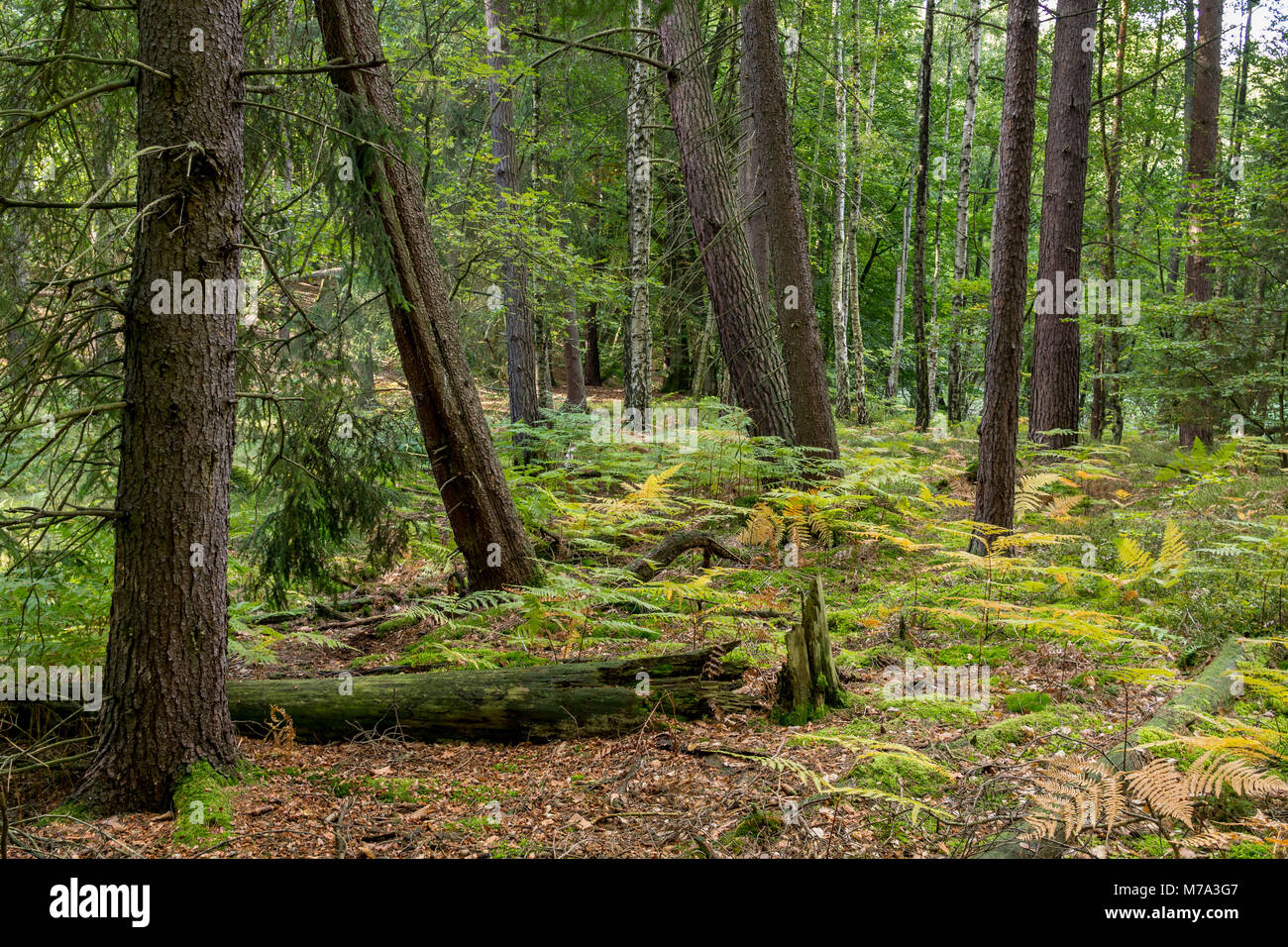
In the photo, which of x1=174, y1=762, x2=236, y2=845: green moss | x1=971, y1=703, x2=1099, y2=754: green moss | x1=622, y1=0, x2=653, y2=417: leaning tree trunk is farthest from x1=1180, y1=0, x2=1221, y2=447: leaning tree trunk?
x1=174, y1=762, x2=236, y2=845: green moss

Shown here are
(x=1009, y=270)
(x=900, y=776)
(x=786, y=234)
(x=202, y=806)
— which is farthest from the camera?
(x=786, y=234)

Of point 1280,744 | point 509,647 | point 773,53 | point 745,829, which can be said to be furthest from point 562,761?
point 773,53

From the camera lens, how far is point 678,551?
7105 mm

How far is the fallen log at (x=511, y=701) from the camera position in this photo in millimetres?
4438

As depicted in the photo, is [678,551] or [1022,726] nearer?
[1022,726]

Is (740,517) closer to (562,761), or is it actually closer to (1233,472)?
(562,761)

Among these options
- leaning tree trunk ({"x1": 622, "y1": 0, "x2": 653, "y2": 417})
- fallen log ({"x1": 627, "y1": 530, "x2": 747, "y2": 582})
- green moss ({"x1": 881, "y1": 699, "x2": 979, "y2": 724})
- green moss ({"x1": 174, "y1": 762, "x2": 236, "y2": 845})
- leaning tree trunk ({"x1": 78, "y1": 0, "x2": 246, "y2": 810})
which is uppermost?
leaning tree trunk ({"x1": 622, "y1": 0, "x2": 653, "y2": 417})

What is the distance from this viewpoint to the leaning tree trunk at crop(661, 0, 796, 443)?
9.27 m

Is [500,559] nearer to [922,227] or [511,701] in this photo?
[511,701]

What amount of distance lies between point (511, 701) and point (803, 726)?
1652 millimetres

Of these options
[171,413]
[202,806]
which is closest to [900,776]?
[202,806]

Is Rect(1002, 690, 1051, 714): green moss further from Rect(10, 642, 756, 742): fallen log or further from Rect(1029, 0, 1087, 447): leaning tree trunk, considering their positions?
Rect(1029, 0, 1087, 447): leaning tree trunk

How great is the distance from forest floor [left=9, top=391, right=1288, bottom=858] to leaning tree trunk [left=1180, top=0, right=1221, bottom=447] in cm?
524
